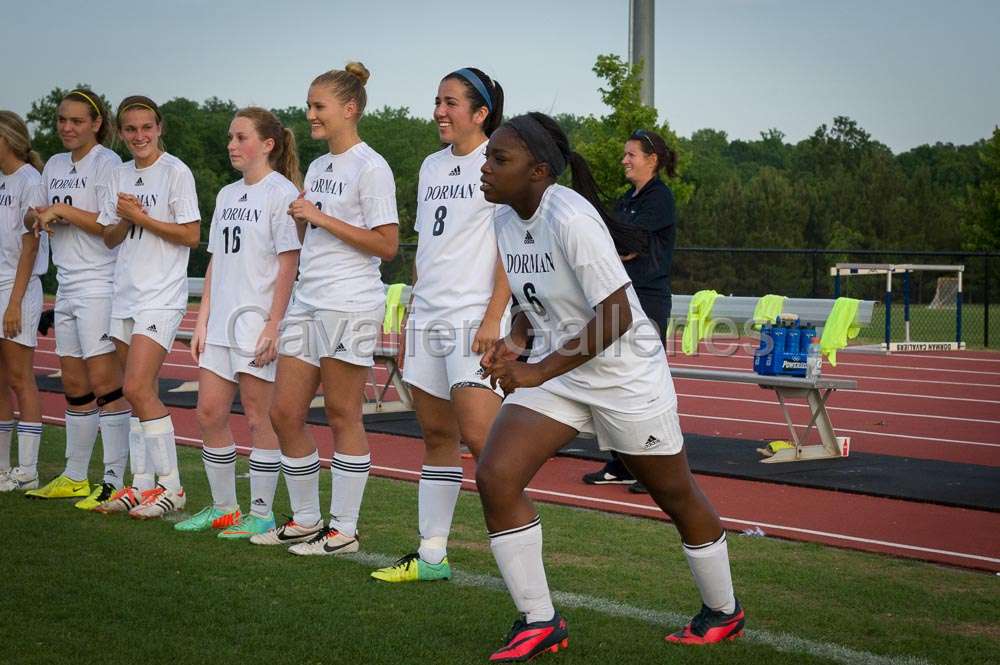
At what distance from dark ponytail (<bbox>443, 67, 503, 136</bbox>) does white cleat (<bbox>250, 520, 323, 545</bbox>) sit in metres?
2.25

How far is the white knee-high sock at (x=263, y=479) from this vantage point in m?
6.44

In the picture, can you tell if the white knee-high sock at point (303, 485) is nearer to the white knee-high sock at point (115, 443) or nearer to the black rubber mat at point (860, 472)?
the white knee-high sock at point (115, 443)

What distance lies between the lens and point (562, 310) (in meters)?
4.41

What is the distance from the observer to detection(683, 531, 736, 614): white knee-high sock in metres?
4.50

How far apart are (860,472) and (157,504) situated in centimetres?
479

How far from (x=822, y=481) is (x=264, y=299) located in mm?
4084

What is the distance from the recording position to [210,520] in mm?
6680

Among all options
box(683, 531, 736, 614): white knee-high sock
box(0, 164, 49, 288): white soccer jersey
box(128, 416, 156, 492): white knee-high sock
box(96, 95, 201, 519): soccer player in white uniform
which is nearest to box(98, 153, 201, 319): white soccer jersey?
box(96, 95, 201, 519): soccer player in white uniform

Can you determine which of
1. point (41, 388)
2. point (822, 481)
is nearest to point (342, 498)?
point (822, 481)

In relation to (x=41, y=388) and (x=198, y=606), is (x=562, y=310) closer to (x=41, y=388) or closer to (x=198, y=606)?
(x=198, y=606)

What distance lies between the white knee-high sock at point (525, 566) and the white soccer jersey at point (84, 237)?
3.72 meters

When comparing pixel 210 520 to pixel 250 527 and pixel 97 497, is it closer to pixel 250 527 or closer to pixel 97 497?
pixel 250 527

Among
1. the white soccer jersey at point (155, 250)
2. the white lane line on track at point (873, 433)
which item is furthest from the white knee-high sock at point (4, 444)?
the white lane line on track at point (873, 433)

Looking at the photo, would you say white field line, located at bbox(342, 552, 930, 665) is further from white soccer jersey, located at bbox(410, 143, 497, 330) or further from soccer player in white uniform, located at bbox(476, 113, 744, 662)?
white soccer jersey, located at bbox(410, 143, 497, 330)
